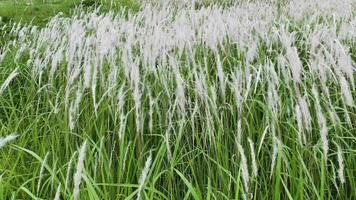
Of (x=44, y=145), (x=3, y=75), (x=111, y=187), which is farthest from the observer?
(x=3, y=75)

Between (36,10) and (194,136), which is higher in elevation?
(36,10)

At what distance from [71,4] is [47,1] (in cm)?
65

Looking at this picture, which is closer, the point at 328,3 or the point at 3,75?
the point at 3,75

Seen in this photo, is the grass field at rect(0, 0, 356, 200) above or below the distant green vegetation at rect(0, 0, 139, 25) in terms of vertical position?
below

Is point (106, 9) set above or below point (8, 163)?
above

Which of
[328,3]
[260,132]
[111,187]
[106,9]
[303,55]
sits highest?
[106,9]

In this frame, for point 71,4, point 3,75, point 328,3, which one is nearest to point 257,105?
point 3,75

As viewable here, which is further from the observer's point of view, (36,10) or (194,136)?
(36,10)

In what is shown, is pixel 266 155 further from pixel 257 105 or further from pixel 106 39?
pixel 106 39

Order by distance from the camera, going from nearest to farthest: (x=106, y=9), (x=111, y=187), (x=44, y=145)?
(x=111, y=187) → (x=44, y=145) → (x=106, y=9)

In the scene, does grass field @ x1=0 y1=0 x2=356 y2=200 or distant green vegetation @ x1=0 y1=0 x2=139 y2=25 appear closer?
grass field @ x1=0 y1=0 x2=356 y2=200

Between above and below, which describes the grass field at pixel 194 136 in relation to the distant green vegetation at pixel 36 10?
below

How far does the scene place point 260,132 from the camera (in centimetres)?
234

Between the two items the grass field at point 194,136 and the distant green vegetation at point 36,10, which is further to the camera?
the distant green vegetation at point 36,10
